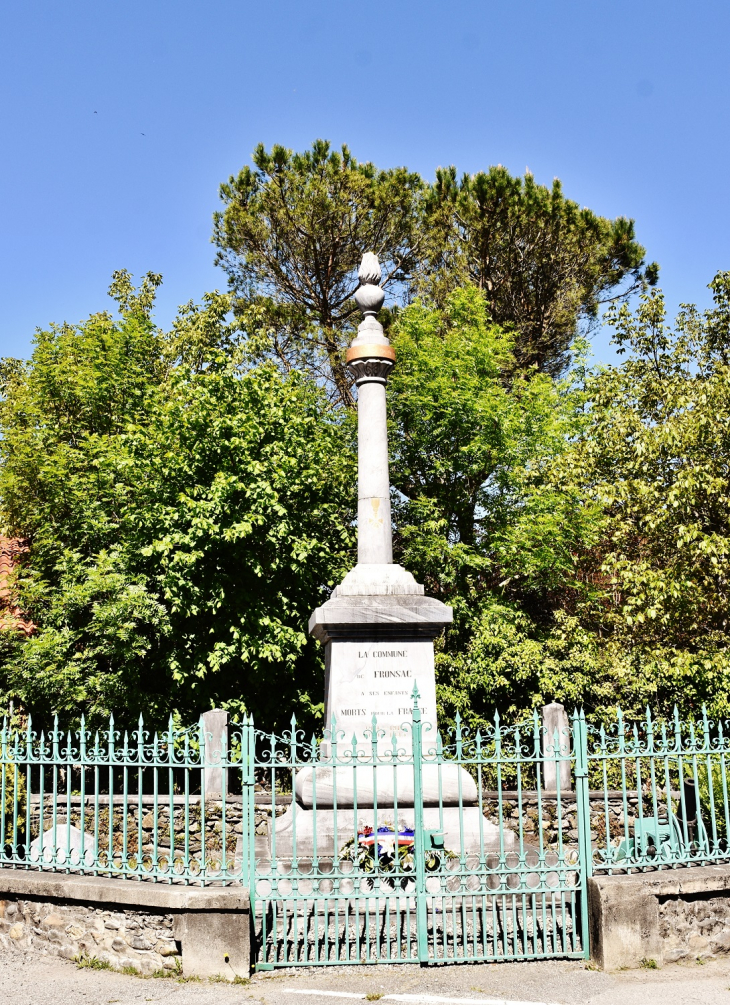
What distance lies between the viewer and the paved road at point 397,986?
5.82m

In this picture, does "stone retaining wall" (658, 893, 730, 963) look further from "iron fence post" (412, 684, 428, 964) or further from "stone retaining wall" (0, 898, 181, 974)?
"stone retaining wall" (0, 898, 181, 974)

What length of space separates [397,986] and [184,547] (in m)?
10.5

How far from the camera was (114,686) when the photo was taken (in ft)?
52.6

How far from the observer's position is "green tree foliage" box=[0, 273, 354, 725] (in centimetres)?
1546

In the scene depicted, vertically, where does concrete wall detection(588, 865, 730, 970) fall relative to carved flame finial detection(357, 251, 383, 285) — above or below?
below

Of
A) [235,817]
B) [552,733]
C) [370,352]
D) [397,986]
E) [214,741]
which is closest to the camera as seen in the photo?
[397,986]

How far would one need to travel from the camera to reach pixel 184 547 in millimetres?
15820

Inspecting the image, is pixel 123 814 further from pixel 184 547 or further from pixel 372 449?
pixel 184 547

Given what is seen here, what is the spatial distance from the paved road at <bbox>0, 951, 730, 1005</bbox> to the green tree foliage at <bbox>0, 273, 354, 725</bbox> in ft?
28.8

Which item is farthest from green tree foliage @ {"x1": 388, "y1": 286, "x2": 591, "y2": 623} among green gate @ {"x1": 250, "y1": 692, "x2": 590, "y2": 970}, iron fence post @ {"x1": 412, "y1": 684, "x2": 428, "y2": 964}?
iron fence post @ {"x1": 412, "y1": 684, "x2": 428, "y2": 964}

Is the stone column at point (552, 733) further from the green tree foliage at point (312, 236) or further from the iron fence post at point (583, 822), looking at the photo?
the green tree foliage at point (312, 236)

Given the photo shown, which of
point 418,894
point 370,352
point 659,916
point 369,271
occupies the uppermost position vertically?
point 369,271

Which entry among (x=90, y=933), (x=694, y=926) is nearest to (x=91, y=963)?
(x=90, y=933)

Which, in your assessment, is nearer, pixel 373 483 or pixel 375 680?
pixel 375 680
